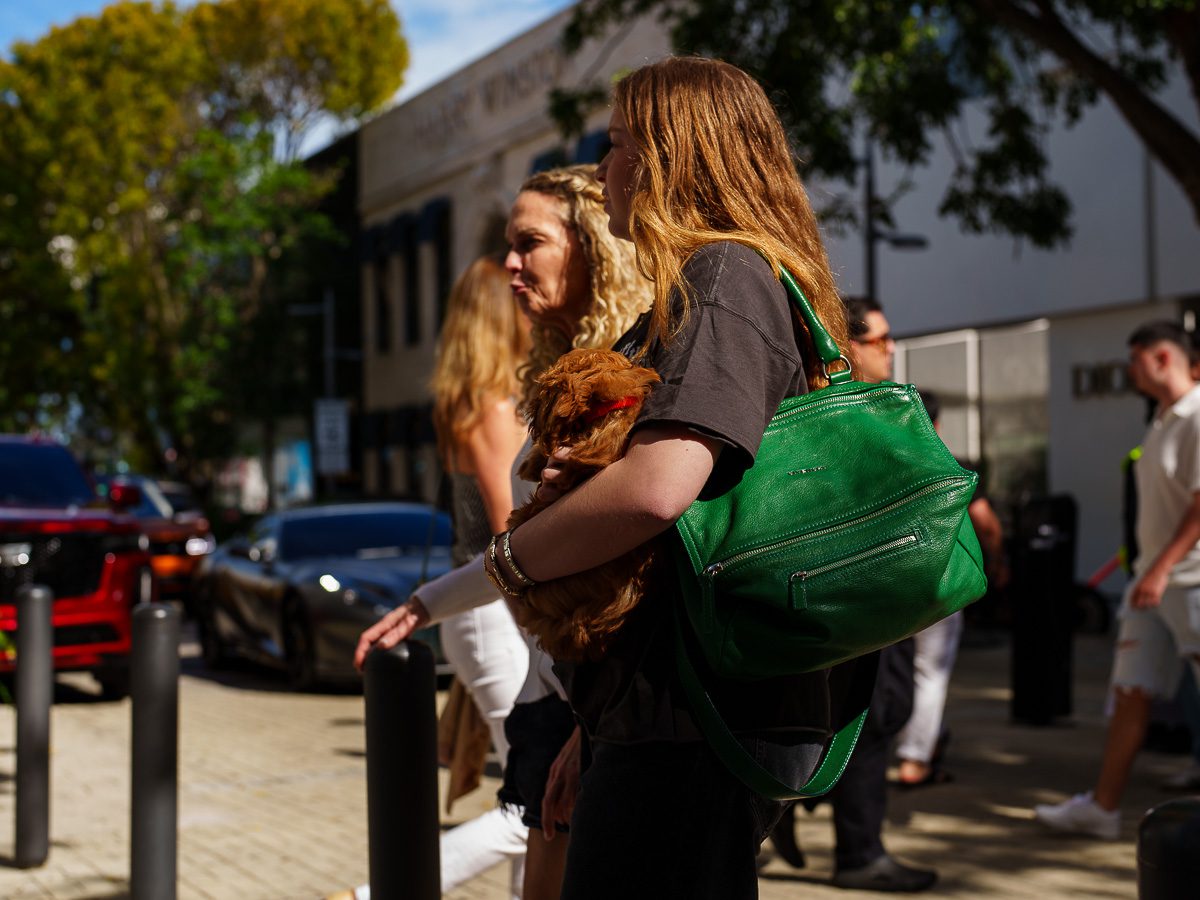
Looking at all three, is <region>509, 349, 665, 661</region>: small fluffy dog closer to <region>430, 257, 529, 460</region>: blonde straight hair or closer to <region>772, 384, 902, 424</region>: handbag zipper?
<region>772, 384, 902, 424</region>: handbag zipper

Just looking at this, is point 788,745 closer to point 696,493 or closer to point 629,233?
point 696,493

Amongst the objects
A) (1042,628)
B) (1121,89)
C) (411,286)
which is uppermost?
(411,286)

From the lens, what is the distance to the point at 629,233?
240cm

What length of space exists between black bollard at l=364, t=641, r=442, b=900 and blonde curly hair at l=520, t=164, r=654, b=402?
621mm

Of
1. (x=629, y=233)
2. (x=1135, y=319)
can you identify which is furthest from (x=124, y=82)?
(x=629, y=233)

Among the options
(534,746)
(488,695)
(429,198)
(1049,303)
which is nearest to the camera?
(534,746)

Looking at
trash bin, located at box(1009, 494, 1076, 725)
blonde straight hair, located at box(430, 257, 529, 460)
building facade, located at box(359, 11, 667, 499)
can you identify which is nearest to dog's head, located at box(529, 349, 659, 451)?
blonde straight hair, located at box(430, 257, 529, 460)

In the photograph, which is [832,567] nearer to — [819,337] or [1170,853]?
[819,337]

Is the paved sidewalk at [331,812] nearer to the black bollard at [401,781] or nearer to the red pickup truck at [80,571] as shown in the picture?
the red pickup truck at [80,571]

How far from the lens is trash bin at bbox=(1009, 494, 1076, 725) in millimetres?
9023

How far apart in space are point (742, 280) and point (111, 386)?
3445 cm

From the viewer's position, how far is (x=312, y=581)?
1174 cm

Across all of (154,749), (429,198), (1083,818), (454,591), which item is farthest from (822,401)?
(429,198)

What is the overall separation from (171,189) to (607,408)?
3121 centimetres
